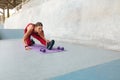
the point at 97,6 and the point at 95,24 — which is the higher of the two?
the point at 97,6

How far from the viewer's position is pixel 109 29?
3.76 meters

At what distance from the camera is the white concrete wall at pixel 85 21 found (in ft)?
12.1

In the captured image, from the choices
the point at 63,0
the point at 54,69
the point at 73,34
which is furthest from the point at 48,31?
the point at 54,69

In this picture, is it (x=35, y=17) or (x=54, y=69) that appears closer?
(x=54, y=69)

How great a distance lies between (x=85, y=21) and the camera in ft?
14.9

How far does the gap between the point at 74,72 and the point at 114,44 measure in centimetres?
176

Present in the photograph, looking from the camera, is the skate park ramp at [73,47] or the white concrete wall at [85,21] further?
the white concrete wall at [85,21]

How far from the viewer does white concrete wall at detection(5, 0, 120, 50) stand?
3.69 m

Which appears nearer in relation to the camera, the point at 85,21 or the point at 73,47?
the point at 73,47

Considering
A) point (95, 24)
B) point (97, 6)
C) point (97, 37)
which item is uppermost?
point (97, 6)

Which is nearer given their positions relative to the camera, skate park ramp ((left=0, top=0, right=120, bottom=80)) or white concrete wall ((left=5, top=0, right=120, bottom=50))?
skate park ramp ((left=0, top=0, right=120, bottom=80))

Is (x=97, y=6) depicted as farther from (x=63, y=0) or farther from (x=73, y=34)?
(x=63, y=0)

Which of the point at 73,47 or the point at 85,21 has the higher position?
the point at 85,21

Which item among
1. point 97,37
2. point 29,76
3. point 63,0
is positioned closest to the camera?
point 29,76
